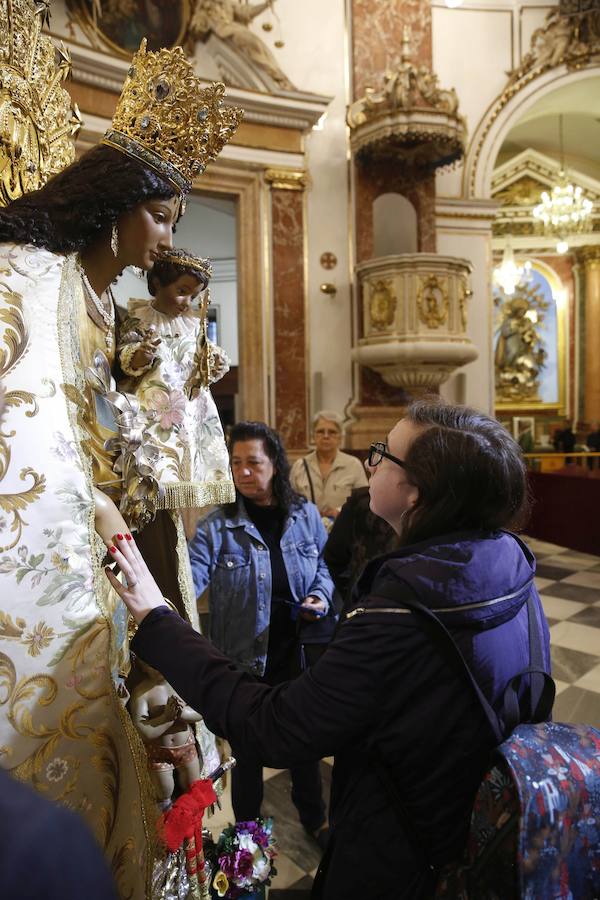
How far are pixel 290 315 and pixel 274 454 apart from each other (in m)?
5.69

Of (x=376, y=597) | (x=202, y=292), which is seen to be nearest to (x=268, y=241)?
(x=202, y=292)

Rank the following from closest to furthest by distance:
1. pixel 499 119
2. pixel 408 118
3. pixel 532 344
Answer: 1. pixel 408 118
2. pixel 499 119
3. pixel 532 344

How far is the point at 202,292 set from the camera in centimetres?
183

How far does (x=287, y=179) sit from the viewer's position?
7797mm

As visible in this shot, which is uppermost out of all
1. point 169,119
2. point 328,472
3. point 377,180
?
point 377,180

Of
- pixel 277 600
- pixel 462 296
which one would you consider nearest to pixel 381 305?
pixel 462 296

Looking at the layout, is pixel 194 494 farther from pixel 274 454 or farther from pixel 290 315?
pixel 290 315

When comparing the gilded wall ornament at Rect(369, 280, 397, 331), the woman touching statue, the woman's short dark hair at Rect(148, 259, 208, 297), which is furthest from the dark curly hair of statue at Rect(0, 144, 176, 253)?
the gilded wall ornament at Rect(369, 280, 397, 331)

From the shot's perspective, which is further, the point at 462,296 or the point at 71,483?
the point at 462,296

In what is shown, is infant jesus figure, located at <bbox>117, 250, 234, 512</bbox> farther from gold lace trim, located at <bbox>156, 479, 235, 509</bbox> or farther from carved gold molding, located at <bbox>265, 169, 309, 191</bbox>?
carved gold molding, located at <bbox>265, 169, 309, 191</bbox>

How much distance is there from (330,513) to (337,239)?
5.07m

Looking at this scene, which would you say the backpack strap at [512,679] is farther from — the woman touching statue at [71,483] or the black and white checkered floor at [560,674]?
the black and white checkered floor at [560,674]

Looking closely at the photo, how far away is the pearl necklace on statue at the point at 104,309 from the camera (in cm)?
138

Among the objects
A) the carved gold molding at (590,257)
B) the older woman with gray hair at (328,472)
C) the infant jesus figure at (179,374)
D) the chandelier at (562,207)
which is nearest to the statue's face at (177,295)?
the infant jesus figure at (179,374)
